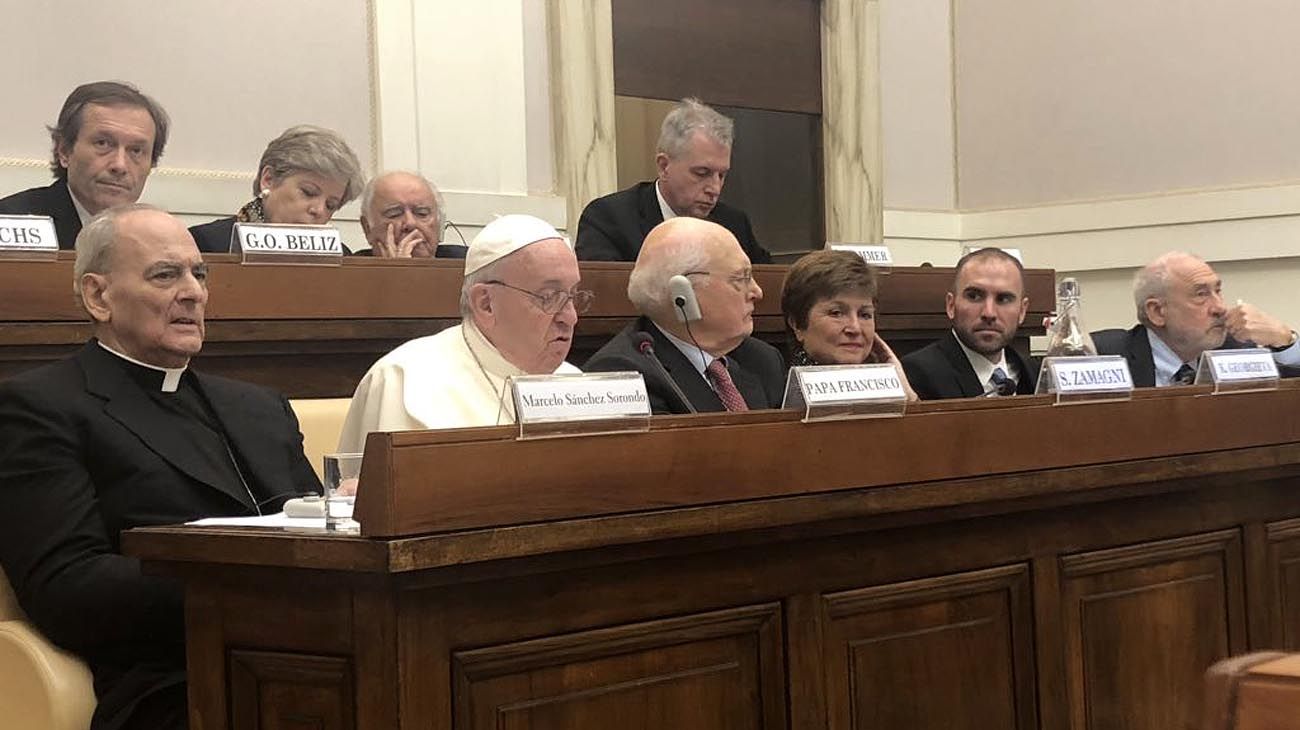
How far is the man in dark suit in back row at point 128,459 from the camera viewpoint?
96.7 inches

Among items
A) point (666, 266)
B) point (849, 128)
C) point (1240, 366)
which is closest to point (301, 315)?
point (666, 266)

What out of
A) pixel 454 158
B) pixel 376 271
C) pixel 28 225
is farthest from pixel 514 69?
pixel 28 225

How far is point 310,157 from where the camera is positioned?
13.5 ft

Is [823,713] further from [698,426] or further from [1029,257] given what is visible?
[1029,257]

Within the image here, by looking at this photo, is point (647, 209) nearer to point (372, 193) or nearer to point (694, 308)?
point (372, 193)

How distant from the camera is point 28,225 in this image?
3.28 m

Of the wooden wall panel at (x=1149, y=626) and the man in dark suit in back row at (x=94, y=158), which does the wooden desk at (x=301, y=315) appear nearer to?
the man in dark suit in back row at (x=94, y=158)

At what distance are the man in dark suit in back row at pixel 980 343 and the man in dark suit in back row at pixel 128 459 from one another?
1898 mm

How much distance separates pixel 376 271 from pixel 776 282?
3.90 ft

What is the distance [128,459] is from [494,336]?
2.48 feet

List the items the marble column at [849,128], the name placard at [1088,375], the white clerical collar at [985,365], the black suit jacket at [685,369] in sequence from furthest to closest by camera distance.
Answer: the marble column at [849,128] < the white clerical collar at [985,365] < the black suit jacket at [685,369] < the name placard at [1088,375]

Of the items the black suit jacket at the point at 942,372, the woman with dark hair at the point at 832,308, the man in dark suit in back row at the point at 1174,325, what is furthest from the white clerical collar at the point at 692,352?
the man in dark suit in back row at the point at 1174,325

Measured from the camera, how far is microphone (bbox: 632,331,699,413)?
10.6 feet

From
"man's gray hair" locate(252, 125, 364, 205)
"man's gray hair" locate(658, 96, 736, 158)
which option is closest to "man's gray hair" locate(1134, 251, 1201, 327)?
"man's gray hair" locate(658, 96, 736, 158)
